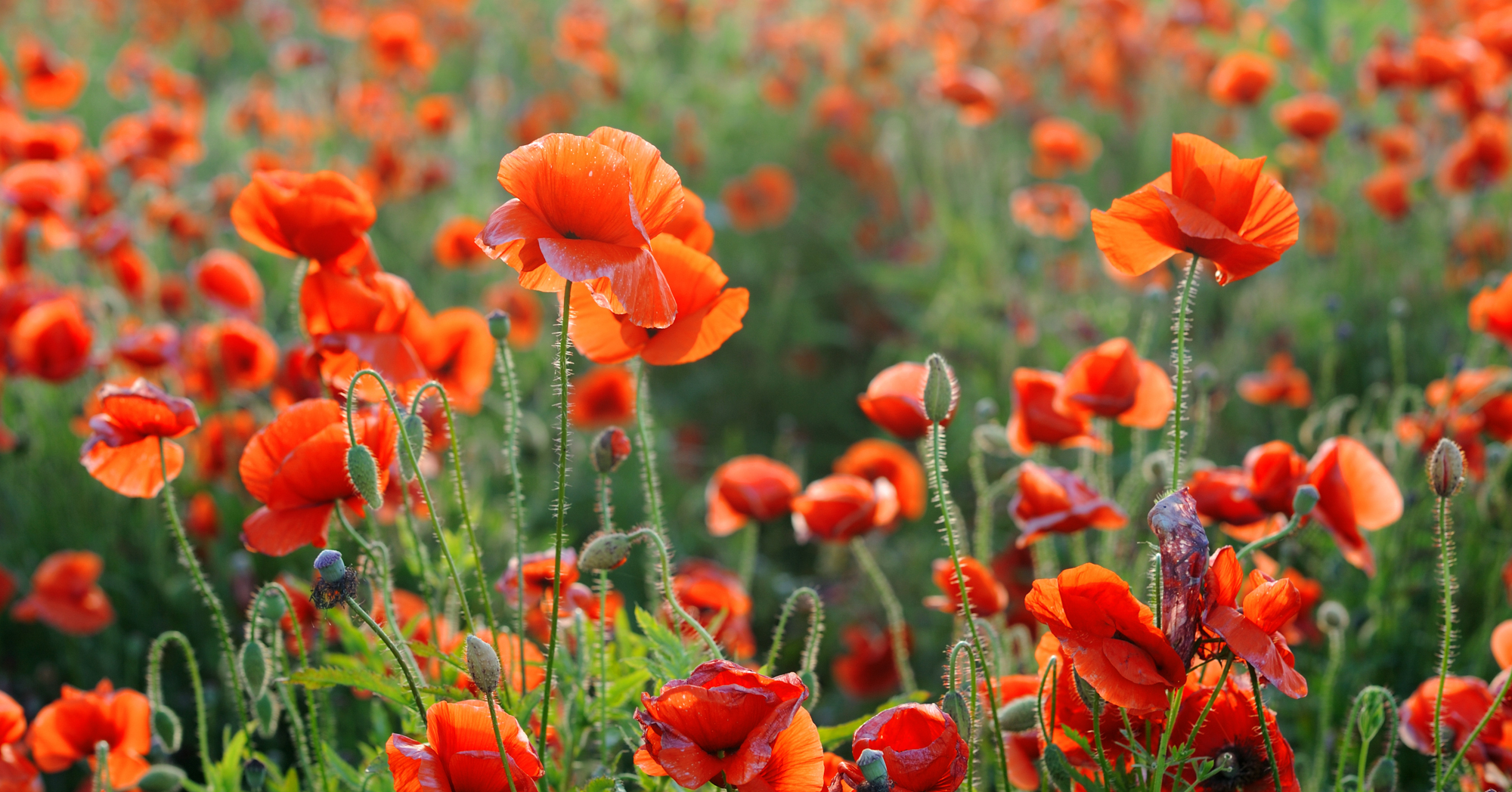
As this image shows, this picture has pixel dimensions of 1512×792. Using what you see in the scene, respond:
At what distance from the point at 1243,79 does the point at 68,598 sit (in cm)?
371

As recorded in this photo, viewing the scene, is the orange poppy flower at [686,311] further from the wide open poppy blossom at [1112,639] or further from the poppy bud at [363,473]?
the wide open poppy blossom at [1112,639]

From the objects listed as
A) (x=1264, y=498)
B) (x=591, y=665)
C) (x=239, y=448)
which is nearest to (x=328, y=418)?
(x=591, y=665)

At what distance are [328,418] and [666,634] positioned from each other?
491mm

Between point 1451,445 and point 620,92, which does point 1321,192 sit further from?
point 1451,445

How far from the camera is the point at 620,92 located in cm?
517

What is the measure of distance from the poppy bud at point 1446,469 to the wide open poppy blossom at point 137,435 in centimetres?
148

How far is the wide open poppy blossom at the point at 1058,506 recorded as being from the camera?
1.57m

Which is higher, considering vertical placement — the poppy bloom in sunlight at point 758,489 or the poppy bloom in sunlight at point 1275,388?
the poppy bloom in sunlight at point 1275,388

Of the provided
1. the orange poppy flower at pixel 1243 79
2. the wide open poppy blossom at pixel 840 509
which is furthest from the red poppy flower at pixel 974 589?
the orange poppy flower at pixel 1243 79

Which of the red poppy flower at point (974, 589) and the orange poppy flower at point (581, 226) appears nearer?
the orange poppy flower at point (581, 226)

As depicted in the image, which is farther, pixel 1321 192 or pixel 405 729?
pixel 1321 192

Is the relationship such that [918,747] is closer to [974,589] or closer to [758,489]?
[974,589]

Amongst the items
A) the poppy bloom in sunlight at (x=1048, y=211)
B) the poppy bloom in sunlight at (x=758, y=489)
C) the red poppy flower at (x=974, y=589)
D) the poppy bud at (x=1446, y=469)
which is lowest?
the red poppy flower at (x=974, y=589)

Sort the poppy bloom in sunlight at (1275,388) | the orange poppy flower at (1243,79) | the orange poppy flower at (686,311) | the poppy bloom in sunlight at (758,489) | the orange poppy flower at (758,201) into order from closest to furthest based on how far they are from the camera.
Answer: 1. the orange poppy flower at (686,311)
2. the poppy bloom in sunlight at (758,489)
3. the poppy bloom in sunlight at (1275,388)
4. the orange poppy flower at (1243,79)
5. the orange poppy flower at (758,201)
